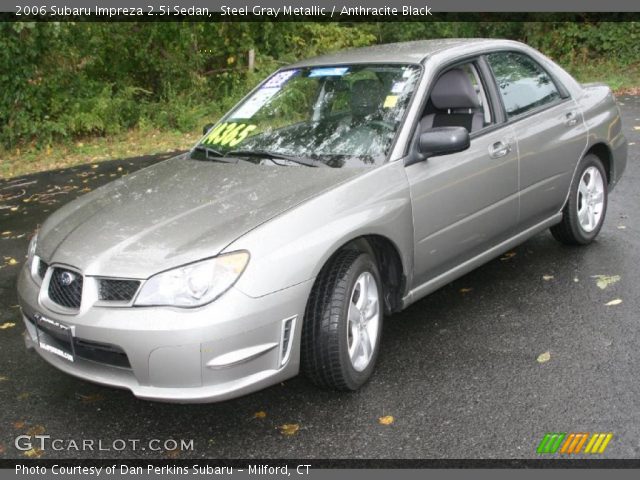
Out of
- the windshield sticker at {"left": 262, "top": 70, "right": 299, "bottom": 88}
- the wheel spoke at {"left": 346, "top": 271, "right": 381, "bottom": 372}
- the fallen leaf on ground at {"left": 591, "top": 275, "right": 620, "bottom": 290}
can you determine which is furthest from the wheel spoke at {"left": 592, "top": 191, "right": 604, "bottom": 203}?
the wheel spoke at {"left": 346, "top": 271, "right": 381, "bottom": 372}

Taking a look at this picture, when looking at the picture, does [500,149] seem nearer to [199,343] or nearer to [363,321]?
[363,321]

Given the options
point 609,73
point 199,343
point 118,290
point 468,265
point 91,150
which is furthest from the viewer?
point 609,73

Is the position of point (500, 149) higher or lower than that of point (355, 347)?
higher

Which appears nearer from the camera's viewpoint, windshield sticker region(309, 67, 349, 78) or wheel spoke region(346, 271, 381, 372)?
wheel spoke region(346, 271, 381, 372)

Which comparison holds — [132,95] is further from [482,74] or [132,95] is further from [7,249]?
[482,74]

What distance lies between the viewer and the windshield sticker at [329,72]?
4.73m

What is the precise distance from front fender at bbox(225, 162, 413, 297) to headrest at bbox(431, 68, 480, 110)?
33.8 inches

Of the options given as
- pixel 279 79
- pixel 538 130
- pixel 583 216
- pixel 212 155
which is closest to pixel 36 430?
pixel 212 155

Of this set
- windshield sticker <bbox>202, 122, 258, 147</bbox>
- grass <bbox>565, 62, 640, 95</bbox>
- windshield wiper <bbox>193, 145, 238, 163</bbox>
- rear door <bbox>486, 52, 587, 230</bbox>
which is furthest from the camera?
grass <bbox>565, 62, 640, 95</bbox>

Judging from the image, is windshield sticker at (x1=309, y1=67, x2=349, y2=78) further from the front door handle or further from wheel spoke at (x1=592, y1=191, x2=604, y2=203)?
wheel spoke at (x1=592, y1=191, x2=604, y2=203)

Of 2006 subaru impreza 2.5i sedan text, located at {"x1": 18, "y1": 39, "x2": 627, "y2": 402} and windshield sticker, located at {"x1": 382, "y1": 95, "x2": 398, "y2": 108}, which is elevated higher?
windshield sticker, located at {"x1": 382, "y1": 95, "x2": 398, "y2": 108}

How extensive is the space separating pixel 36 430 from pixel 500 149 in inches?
121

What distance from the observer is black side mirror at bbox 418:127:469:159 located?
13.0 ft

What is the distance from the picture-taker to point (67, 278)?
347 cm
